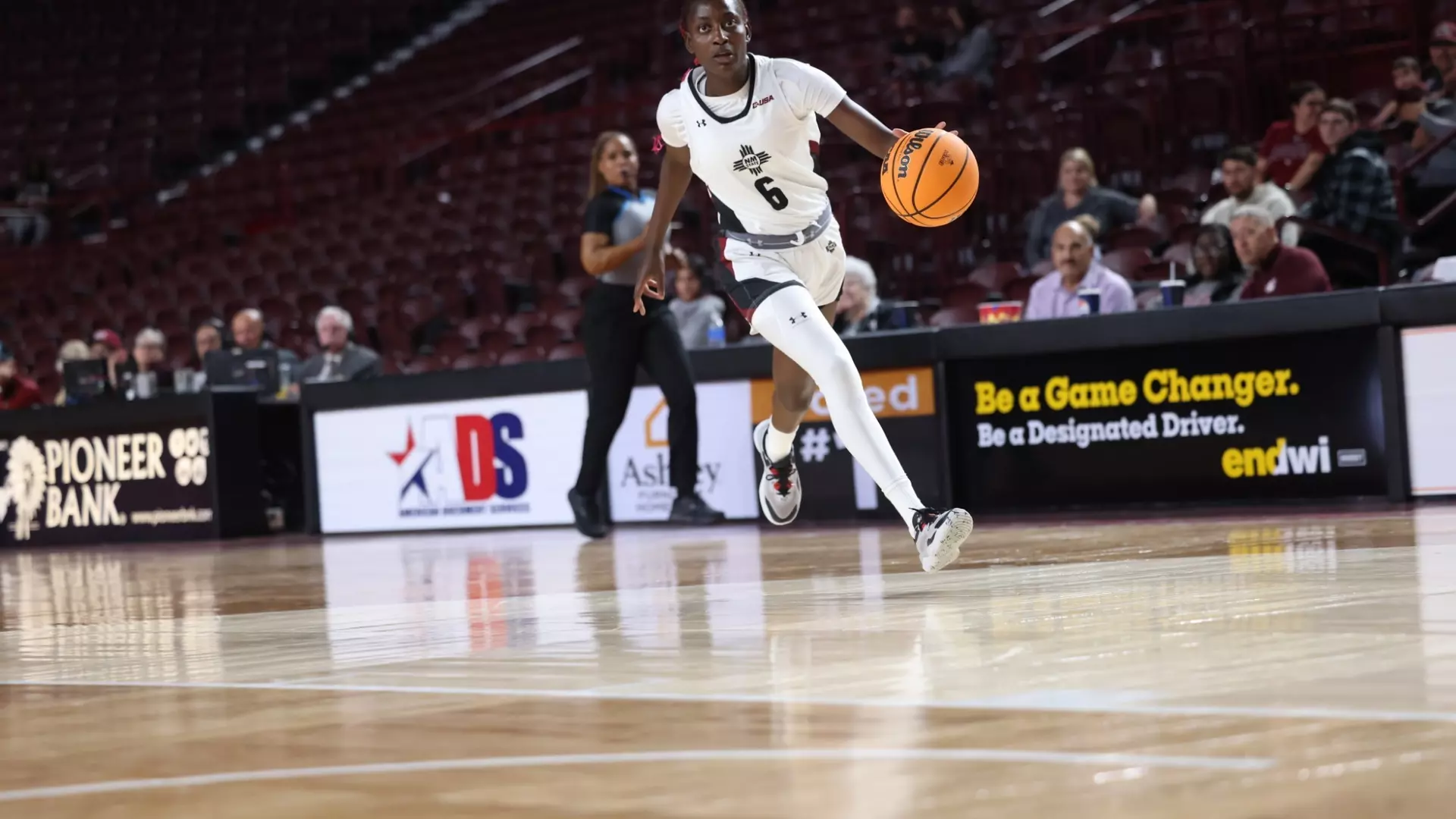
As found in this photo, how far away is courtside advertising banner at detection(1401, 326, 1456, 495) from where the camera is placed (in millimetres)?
7688

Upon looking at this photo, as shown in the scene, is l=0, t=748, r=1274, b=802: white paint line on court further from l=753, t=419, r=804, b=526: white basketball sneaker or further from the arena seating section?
the arena seating section

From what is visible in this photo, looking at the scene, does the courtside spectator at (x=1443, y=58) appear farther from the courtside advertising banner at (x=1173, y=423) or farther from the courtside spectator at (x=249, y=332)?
the courtside spectator at (x=249, y=332)

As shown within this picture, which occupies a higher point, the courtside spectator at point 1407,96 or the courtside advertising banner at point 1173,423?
the courtside spectator at point 1407,96

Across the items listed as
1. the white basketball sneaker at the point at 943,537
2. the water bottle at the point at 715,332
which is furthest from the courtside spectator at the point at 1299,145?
the white basketball sneaker at the point at 943,537

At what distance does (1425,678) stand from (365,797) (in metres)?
1.46

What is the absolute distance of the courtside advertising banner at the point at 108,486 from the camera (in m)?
12.3

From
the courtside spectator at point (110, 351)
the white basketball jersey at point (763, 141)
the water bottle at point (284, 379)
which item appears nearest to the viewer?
the white basketball jersey at point (763, 141)

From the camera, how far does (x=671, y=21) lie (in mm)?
20562

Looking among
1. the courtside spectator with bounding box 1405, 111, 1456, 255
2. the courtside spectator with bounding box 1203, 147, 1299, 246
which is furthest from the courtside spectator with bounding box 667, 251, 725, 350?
the courtside spectator with bounding box 1405, 111, 1456, 255

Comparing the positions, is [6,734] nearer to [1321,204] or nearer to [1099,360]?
[1099,360]

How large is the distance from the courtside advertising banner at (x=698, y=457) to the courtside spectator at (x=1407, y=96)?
4323 mm

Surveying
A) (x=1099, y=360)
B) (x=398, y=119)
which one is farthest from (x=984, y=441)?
(x=398, y=119)

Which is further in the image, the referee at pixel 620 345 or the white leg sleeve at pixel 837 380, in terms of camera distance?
the referee at pixel 620 345

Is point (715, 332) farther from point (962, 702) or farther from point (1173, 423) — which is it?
point (962, 702)
